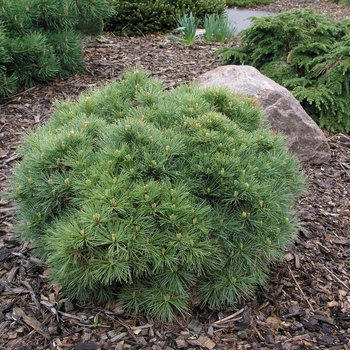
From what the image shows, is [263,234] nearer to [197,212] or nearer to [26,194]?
[197,212]

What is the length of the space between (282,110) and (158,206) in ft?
7.55

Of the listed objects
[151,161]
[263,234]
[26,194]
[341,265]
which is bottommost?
[341,265]

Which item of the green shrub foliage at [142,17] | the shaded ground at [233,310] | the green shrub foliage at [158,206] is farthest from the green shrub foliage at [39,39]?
the green shrub foliage at [158,206]

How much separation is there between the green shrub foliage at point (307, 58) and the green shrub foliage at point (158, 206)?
7.28 feet

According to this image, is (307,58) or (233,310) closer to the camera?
(233,310)

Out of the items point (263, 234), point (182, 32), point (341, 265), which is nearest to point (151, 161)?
point (263, 234)

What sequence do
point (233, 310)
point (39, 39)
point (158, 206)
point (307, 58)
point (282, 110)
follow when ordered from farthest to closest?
point (307, 58), point (39, 39), point (282, 110), point (233, 310), point (158, 206)

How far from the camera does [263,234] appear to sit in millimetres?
2473

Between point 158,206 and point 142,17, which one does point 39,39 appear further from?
point 158,206

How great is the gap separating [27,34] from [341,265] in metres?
3.73

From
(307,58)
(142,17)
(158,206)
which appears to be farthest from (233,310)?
(142,17)

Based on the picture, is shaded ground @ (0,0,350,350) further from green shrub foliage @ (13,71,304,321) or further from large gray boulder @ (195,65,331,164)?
large gray boulder @ (195,65,331,164)

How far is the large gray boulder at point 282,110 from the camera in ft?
13.6

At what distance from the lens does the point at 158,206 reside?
2232 millimetres
